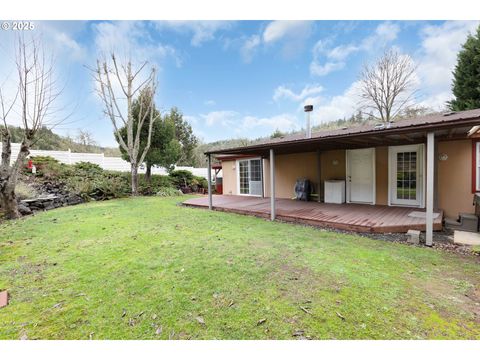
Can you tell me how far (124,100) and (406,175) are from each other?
42.6ft

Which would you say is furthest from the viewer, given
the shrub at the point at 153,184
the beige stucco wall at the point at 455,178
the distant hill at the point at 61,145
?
the distant hill at the point at 61,145

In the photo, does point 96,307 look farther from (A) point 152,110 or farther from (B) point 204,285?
(A) point 152,110

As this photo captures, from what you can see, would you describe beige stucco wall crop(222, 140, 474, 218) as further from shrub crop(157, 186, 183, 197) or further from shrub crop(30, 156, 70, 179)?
shrub crop(30, 156, 70, 179)

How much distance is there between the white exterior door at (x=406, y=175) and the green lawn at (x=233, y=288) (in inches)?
136

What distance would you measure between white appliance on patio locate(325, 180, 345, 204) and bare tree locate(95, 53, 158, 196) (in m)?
8.99

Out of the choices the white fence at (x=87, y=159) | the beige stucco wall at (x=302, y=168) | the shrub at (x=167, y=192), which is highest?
the white fence at (x=87, y=159)

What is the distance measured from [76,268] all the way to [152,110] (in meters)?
10.7

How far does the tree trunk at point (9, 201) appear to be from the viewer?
613cm

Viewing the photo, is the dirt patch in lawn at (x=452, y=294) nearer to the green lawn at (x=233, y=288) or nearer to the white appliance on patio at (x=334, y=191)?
the green lawn at (x=233, y=288)

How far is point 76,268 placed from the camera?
3.12 metres

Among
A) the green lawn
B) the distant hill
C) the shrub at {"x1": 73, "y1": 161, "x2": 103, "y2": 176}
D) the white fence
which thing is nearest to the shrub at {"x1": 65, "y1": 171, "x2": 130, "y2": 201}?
the shrub at {"x1": 73, "y1": 161, "x2": 103, "y2": 176}

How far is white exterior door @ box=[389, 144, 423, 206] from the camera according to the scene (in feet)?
21.1

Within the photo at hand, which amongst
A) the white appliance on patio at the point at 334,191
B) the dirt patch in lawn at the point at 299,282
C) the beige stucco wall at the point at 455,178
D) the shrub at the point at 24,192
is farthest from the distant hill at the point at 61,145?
the beige stucco wall at the point at 455,178

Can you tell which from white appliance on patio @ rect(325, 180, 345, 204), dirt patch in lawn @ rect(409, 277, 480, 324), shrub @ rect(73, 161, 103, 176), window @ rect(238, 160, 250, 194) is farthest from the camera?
shrub @ rect(73, 161, 103, 176)
